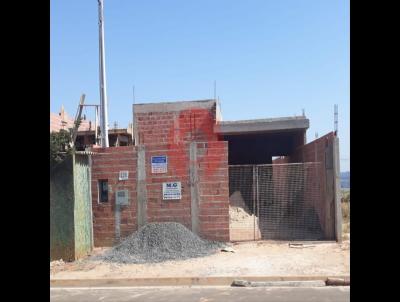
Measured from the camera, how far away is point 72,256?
10914mm

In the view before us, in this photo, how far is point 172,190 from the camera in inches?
494

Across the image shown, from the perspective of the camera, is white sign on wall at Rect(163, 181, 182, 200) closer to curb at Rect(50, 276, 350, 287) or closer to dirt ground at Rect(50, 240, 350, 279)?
dirt ground at Rect(50, 240, 350, 279)

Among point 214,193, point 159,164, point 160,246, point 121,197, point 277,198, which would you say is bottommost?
point 160,246

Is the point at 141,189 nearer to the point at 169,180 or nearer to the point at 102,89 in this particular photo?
the point at 169,180

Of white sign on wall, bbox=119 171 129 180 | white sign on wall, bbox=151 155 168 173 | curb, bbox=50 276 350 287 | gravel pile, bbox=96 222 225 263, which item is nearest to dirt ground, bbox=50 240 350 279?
curb, bbox=50 276 350 287

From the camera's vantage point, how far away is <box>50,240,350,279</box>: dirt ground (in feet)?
30.1

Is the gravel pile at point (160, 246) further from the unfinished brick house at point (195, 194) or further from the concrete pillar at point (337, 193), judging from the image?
the concrete pillar at point (337, 193)

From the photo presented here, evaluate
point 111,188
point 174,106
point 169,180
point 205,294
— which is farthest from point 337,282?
point 174,106

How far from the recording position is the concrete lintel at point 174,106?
19.2 m

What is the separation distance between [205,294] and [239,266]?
2.09m

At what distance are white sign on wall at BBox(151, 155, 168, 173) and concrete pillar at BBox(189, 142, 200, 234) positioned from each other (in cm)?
76

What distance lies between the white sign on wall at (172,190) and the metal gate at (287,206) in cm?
228

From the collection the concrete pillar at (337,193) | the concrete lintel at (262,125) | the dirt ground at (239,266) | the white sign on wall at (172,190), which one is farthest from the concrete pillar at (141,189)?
the concrete lintel at (262,125)
